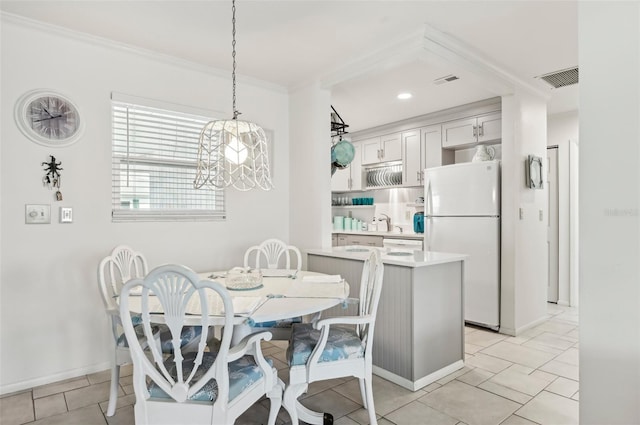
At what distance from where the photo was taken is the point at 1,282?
2.42 meters

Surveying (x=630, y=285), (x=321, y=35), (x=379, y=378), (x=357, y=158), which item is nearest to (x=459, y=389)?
(x=379, y=378)

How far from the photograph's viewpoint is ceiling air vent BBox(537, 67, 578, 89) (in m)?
3.37

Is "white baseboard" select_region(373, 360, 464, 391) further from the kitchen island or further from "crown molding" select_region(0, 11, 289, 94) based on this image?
"crown molding" select_region(0, 11, 289, 94)

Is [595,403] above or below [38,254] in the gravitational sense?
below

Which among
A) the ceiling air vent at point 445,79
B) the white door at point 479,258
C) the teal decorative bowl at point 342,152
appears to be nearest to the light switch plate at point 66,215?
the teal decorative bowl at point 342,152

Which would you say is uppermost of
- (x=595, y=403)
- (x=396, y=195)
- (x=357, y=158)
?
(x=357, y=158)

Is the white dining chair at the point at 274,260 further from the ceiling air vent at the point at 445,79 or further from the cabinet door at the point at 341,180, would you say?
the cabinet door at the point at 341,180

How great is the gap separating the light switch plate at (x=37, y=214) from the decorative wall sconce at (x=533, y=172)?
4.21 meters

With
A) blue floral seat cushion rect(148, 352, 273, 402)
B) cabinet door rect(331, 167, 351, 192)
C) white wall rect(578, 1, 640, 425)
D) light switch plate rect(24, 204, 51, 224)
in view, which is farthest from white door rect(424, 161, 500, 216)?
light switch plate rect(24, 204, 51, 224)

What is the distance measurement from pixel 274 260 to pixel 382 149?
278cm

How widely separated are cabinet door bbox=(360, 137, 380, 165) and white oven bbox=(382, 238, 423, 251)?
1321mm

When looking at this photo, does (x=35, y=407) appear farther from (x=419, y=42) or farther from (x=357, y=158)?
(x=357, y=158)

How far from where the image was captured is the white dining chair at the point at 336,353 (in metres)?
1.84

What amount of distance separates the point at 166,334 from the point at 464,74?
3.04 metres
